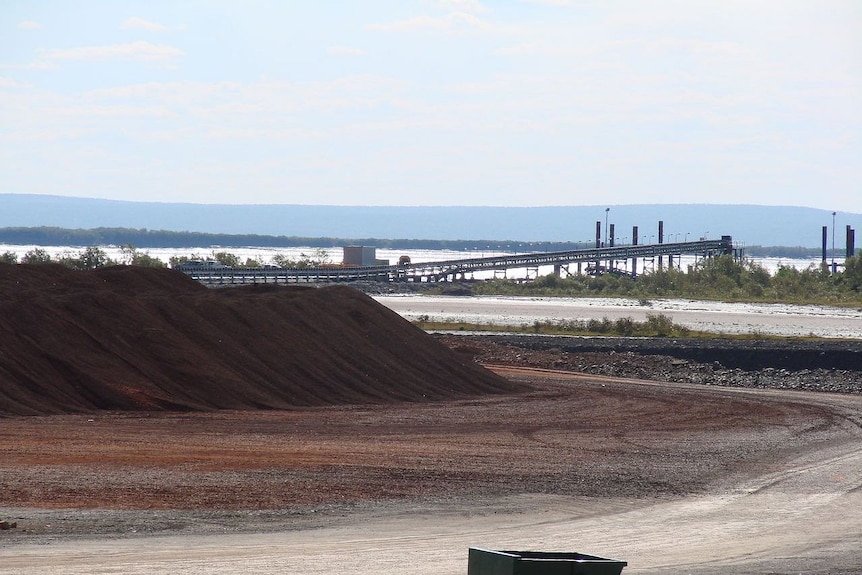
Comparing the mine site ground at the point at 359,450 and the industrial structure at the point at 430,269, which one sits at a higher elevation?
the industrial structure at the point at 430,269

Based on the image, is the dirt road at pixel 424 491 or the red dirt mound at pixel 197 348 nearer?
the dirt road at pixel 424 491

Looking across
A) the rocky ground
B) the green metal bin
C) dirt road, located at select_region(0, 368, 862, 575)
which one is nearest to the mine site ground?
dirt road, located at select_region(0, 368, 862, 575)

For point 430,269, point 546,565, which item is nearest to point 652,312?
point 430,269

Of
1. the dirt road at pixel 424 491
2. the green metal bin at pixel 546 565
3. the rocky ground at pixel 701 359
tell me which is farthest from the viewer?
the rocky ground at pixel 701 359

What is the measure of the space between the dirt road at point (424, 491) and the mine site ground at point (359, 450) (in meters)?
0.06

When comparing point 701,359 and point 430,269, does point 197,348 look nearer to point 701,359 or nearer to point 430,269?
point 701,359

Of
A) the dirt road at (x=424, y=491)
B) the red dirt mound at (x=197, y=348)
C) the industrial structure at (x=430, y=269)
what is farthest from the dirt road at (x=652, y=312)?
the dirt road at (x=424, y=491)

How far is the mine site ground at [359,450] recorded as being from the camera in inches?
615

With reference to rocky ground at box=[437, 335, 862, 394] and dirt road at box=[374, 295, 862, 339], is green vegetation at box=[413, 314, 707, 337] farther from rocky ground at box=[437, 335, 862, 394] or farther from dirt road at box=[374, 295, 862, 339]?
rocky ground at box=[437, 335, 862, 394]

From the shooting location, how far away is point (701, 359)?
49094 mm

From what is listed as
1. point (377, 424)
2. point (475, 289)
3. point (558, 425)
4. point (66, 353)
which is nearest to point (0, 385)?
point (66, 353)

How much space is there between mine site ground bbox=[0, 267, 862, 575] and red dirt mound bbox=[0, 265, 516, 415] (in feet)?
0.25

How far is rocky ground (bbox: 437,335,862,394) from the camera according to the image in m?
44.3

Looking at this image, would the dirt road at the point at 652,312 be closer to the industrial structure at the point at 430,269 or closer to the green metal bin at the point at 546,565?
the industrial structure at the point at 430,269
